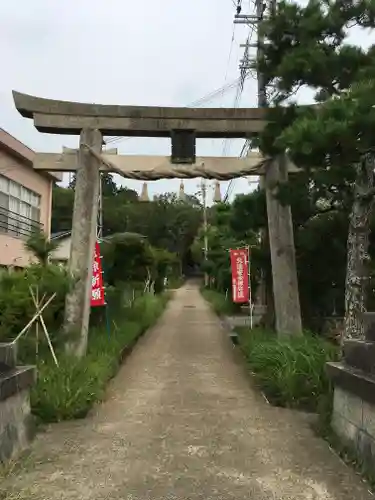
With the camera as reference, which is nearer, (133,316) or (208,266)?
(133,316)

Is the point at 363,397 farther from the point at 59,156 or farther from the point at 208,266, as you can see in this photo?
the point at 208,266

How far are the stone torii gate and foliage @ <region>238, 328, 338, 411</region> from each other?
1.79 meters

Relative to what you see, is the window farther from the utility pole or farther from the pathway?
the pathway

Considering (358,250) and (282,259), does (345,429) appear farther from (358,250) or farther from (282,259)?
(282,259)

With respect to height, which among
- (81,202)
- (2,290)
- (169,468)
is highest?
(81,202)

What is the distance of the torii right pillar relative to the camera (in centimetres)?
1054

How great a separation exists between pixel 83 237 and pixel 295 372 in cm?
479

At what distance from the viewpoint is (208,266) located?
117ft

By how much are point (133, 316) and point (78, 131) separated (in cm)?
837

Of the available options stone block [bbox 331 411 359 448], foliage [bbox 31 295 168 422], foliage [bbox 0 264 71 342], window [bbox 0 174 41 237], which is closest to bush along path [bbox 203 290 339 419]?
stone block [bbox 331 411 359 448]

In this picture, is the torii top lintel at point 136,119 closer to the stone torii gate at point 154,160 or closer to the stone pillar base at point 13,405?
the stone torii gate at point 154,160

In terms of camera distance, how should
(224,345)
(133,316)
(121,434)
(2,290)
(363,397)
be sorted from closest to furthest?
(363,397)
(121,434)
(2,290)
(224,345)
(133,316)

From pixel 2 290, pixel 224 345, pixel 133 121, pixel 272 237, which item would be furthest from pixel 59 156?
pixel 224 345

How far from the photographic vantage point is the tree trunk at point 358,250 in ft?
26.1
